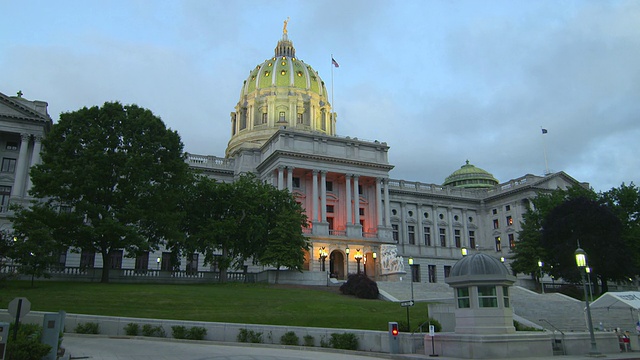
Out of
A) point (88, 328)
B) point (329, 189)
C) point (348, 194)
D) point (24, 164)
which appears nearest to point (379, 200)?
point (348, 194)

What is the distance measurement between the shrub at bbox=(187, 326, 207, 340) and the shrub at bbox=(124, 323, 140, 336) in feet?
8.88

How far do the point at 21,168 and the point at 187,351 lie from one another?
4590 centimetres

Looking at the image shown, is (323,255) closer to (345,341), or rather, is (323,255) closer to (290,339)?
(290,339)

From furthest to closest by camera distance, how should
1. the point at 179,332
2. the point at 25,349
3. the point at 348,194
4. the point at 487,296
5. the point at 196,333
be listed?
the point at 348,194 < the point at 179,332 < the point at 196,333 < the point at 487,296 < the point at 25,349

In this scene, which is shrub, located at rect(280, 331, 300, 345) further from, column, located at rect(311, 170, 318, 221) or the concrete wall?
column, located at rect(311, 170, 318, 221)

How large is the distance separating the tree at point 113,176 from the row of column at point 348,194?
21.4m

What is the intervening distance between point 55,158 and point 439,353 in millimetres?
Result: 33596

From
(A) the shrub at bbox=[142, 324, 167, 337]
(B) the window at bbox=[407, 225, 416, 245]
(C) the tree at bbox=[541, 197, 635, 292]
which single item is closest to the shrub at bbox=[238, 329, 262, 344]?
(A) the shrub at bbox=[142, 324, 167, 337]

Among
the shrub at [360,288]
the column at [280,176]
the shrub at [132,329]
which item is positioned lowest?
the shrub at [132,329]

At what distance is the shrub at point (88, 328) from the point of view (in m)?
26.9

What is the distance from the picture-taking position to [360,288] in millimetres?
43844

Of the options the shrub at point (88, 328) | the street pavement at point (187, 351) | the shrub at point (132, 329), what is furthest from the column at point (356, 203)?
the shrub at point (88, 328)

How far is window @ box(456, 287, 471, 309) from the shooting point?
23084 mm

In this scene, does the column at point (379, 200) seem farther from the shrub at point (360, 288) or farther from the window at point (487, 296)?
the window at point (487, 296)
